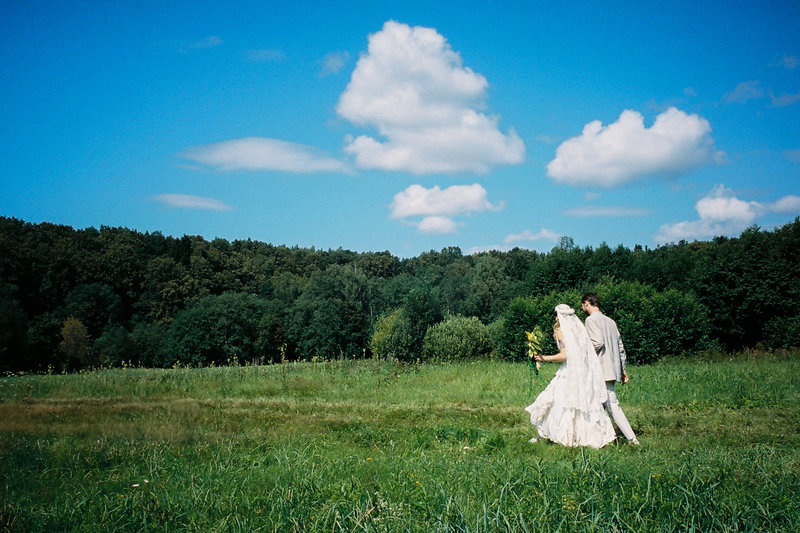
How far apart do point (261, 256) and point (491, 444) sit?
77.0m

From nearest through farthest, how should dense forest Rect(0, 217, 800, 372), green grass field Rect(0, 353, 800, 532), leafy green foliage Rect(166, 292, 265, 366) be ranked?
green grass field Rect(0, 353, 800, 532)
dense forest Rect(0, 217, 800, 372)
leafy green foliage Rect(166, 292, 265, 366)

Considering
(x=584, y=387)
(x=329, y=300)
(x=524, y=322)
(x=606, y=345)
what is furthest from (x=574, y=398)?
(x=329, y=300)

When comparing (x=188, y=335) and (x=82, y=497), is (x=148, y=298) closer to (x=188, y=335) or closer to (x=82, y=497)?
(x=188, y=335)

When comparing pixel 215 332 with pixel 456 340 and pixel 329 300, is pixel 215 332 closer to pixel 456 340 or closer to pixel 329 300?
pixel 329 300

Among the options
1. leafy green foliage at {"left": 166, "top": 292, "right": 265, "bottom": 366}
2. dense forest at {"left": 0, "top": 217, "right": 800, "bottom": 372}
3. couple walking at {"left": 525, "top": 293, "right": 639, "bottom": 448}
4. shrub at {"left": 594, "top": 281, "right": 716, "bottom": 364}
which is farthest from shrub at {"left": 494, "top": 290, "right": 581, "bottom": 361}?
leafy green foliage at {"left": 166, "top": 292, "right": 265, "bottom": 366}

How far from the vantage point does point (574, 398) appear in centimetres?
760

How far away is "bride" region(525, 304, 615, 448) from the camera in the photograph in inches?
293

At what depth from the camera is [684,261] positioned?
1758 inches

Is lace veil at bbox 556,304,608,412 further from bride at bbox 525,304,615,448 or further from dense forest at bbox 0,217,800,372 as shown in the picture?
dense forest at bbox 0,217,800,372

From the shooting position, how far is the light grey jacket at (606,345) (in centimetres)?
797

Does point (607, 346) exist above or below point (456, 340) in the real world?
above

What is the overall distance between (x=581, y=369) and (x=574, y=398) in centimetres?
49

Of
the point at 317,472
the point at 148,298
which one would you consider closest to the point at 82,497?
the point at 317,472

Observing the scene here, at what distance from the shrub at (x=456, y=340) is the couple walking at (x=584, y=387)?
23.3 metres
